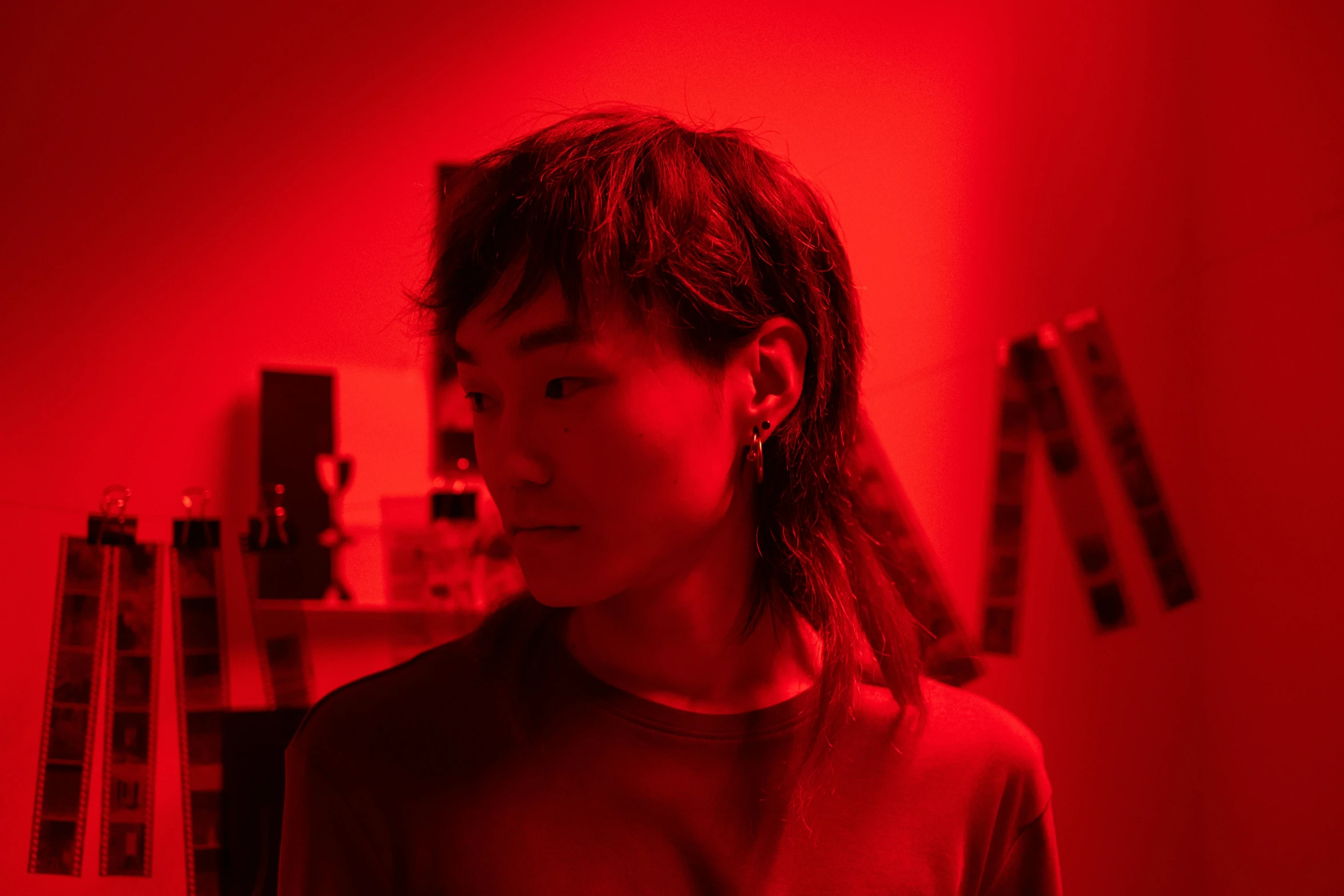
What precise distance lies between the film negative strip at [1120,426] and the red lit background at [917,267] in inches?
4.9

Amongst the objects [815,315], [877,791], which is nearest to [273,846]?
[877,791]

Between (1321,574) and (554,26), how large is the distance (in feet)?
4.36

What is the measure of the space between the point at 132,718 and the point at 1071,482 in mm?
1284

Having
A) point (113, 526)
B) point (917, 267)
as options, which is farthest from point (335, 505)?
point (917, 267)

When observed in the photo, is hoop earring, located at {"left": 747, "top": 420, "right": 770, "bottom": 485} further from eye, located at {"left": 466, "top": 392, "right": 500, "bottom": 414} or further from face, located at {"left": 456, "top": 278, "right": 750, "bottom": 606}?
eye, located at {"left": 466, "top": 392, "right": 500, "bottom": 414}

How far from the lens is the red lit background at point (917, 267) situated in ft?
4.12

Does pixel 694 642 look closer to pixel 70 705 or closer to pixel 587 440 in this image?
pixel 587 440

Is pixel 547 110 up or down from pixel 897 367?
up

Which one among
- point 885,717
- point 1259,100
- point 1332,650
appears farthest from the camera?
point 1259,100

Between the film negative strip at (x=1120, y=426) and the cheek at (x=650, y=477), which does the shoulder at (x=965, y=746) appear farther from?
the film negative strip at (x=1120, y=426)

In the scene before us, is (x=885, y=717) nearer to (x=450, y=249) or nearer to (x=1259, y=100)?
(x=450, y=249)

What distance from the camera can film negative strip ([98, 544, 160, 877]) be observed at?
119cm

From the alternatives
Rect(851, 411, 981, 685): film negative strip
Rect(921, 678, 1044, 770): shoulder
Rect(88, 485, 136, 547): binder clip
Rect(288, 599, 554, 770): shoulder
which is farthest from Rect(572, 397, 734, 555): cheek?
Rect(88, 485, 136, 547): binder clip

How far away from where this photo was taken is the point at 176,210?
130 cm
